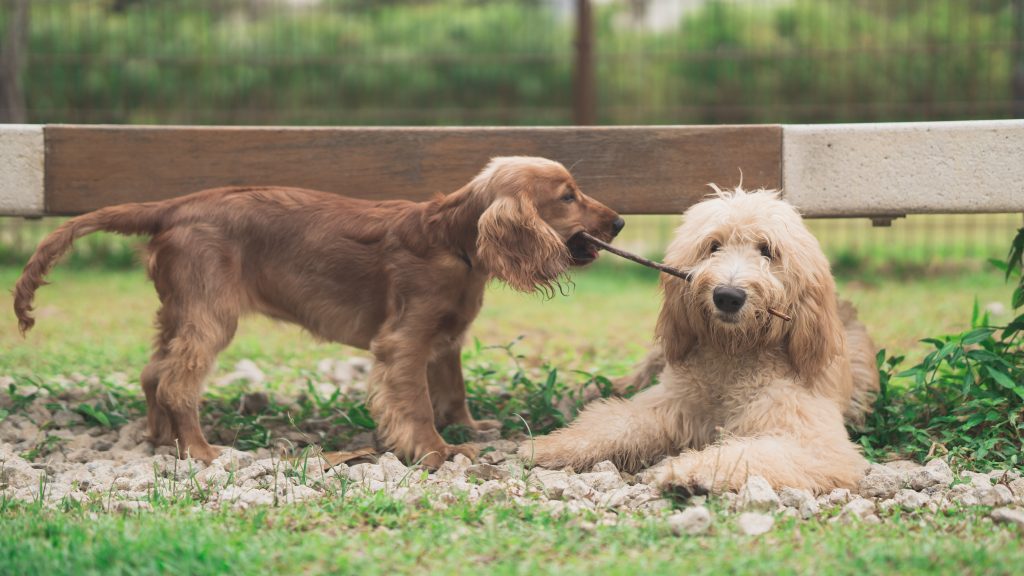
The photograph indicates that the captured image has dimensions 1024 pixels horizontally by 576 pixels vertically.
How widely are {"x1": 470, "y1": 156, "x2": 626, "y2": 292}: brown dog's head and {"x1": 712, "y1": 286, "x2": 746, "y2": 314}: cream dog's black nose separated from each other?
2.38 ft

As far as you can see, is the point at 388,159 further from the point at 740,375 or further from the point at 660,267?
the point at 740,375

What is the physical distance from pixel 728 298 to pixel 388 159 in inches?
75.7

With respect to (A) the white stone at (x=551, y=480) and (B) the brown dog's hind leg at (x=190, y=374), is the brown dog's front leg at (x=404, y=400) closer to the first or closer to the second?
(A) the white stone at (x=551, y=480)

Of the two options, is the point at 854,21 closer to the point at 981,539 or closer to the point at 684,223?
the point at 684,223

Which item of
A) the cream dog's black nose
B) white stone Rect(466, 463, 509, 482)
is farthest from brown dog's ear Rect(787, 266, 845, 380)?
white stone Rect(466, 463, 509, 482)

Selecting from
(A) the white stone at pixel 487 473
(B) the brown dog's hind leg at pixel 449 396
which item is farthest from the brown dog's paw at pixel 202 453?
(A) the white stone at pixel 487 473

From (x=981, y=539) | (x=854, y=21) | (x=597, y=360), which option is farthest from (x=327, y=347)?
(x=854, y=21)

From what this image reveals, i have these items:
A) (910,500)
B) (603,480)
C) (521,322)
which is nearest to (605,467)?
(603,480)

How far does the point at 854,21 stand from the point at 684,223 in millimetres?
7287

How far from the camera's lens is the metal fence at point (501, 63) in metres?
10.7

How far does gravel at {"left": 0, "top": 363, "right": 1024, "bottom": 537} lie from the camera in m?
3.68

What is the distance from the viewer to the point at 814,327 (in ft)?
14.1

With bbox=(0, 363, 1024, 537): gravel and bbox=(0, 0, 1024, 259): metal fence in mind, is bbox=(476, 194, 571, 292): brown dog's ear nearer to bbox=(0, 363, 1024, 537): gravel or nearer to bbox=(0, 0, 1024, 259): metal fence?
bbox=(0, 363, 1024, 537): gravel

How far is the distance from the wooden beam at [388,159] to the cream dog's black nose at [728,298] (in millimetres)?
1171
